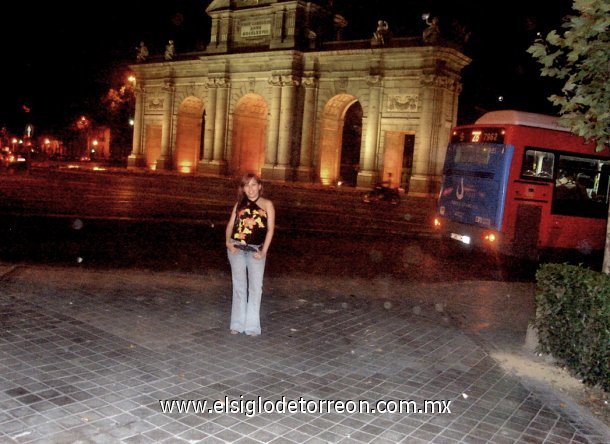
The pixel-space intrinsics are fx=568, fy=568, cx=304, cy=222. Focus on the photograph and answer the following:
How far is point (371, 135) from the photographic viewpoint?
42781 millimetres

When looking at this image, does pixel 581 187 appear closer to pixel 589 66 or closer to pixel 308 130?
pixel 589 66

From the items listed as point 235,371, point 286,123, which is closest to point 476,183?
point 235,371

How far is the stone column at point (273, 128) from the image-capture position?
47.0 m

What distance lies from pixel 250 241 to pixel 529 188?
11004mm

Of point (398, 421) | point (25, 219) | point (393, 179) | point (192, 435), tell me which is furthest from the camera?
point (393, 179)

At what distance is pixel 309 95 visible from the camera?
46.5m

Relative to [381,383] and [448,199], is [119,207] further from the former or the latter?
[381,383]

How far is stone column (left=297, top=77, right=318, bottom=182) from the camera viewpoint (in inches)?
1822

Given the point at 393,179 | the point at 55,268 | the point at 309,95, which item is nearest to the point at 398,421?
the point at 55,268

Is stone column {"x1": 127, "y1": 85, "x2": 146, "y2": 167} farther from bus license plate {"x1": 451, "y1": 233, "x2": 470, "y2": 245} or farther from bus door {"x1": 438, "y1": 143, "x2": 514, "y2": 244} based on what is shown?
bus license plate {"x1": 451, "y1": 233, "x2": 470, "y2": 245}

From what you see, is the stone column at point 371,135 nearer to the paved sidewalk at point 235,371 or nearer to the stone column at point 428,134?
the stone column at point 428,134

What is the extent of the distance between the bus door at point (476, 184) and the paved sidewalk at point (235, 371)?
286 inches

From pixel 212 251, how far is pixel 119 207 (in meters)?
9.85

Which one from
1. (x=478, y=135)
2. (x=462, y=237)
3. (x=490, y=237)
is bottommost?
(x=462, y=237)
